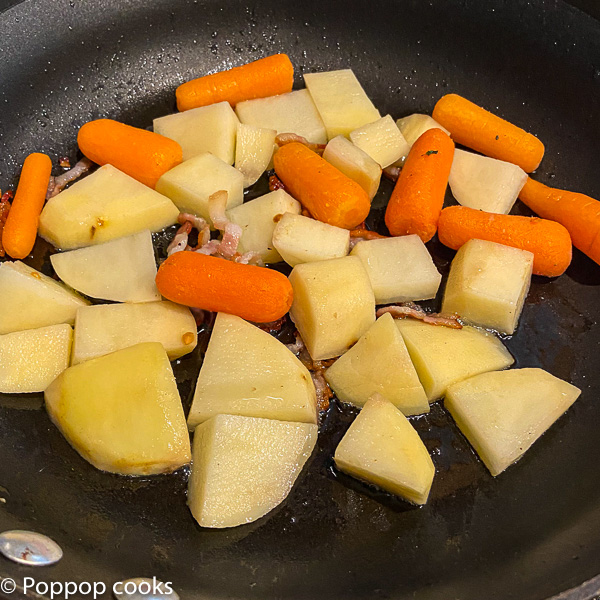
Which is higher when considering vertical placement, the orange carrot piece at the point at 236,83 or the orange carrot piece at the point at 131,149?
the orange carrot piece at the point at 236,83

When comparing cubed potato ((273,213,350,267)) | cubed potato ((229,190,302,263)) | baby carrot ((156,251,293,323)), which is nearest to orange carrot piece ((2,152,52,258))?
baby carrot ((156,251,293,323))

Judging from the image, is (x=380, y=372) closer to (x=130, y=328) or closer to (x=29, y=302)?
(x=130, y=328)

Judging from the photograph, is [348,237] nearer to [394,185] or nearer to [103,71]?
[394,185]

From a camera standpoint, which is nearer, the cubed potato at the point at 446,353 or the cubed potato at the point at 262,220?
the cubed potato at the point at 446,353

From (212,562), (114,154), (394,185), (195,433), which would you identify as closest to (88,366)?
(195,433)

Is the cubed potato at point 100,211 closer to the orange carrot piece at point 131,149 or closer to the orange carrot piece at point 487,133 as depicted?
the orange carrot piece at point 131,149

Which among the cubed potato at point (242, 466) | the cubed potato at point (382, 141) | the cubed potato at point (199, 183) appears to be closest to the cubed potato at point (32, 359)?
the cubed potato at point (242, 466)

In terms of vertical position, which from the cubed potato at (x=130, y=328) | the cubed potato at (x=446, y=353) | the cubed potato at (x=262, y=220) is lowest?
the cubed potato at (x=130, y=328)
